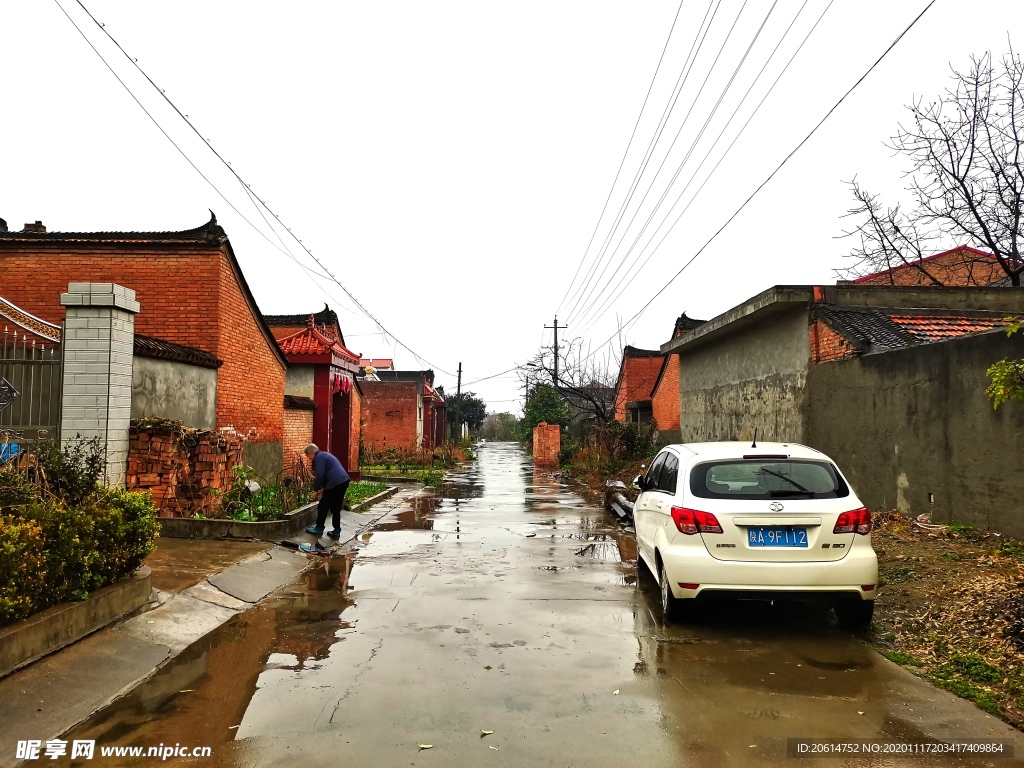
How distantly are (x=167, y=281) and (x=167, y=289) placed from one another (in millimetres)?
145

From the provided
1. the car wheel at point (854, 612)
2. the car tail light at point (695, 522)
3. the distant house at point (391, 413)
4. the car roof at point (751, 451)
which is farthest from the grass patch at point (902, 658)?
the distant house at point (391, 413)

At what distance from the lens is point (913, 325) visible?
9828mm

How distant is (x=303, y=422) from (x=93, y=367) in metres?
8.03

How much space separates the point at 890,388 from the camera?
8.38 m

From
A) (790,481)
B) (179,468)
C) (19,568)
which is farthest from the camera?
(179,468)

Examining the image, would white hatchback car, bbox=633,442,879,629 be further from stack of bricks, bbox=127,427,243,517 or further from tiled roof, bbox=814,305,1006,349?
stack of bricks, bbox=127,427,243,517

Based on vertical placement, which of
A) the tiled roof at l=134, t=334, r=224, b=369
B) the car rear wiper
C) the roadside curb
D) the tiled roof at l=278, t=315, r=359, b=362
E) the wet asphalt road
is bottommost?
the wet asphalt road

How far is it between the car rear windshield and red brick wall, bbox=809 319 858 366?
4.13 m

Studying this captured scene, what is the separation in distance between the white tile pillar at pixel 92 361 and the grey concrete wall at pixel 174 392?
36.3 inches

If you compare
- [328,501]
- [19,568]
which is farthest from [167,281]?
[19,568]

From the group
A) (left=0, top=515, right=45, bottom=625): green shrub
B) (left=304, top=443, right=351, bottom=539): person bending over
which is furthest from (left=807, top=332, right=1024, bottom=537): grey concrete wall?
(left=0, top=515, right=45, bottom=625): green shrub

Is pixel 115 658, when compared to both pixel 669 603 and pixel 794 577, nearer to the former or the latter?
pixel 669 603

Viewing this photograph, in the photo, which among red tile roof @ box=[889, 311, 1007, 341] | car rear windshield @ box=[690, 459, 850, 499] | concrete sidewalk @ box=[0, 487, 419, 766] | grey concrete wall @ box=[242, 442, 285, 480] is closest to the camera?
concrete sidewalk @ box=[0, 487, 419, 766]

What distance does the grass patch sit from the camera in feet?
15.4
